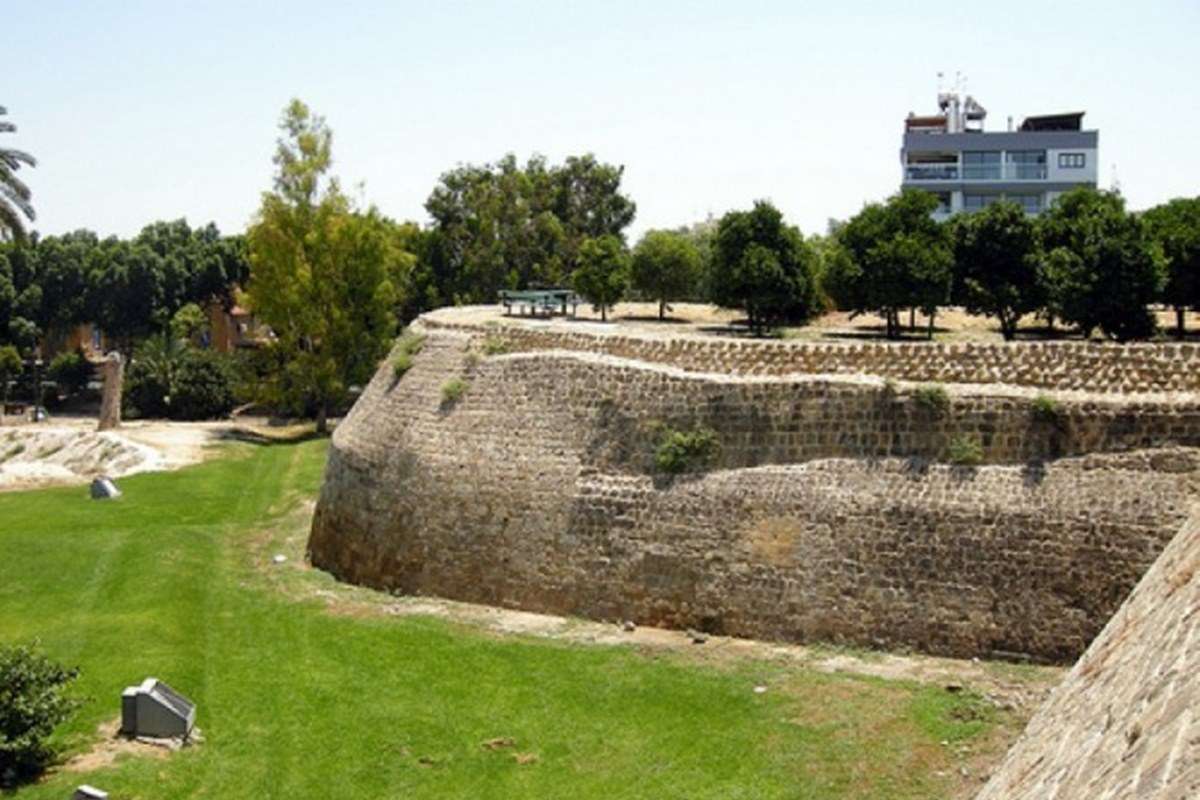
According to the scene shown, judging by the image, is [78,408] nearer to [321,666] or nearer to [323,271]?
[323,271]

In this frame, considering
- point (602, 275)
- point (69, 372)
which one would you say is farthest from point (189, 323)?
point (602, 275)

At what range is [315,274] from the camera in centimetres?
4278

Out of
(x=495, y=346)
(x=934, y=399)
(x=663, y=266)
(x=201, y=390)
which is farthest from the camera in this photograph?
(x=201, y=390)

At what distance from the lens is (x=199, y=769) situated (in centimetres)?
1373

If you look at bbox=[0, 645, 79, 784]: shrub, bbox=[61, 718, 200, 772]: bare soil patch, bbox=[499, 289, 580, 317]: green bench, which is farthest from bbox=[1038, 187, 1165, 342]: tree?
bbox=[0, 645, 79, 784]: shrub

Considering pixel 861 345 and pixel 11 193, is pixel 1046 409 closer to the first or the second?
pixel 861 345

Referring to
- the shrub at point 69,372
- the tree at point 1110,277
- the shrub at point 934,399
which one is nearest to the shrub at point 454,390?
the shrub at point 934,399

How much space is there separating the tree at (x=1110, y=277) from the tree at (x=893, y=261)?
2301 millimetres

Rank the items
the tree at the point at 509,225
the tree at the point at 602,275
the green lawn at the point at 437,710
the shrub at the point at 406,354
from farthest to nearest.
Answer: the tree at the point at 509,225 → the tree at the point at 602,275 → the shrub at the point at 406,354 → the green lawn at the point at 437,710

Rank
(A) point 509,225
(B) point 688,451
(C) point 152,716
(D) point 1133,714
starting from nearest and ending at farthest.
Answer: (D) point 1133,714 → (C) point 152,716 → (B) point 688,451 → (A) point 509,225

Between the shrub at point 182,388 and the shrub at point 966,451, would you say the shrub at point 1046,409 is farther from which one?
the shrub at point 182,388

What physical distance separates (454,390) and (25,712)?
382 inches

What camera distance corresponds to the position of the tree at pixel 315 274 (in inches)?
1679

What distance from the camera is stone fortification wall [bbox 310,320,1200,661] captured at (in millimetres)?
15531
